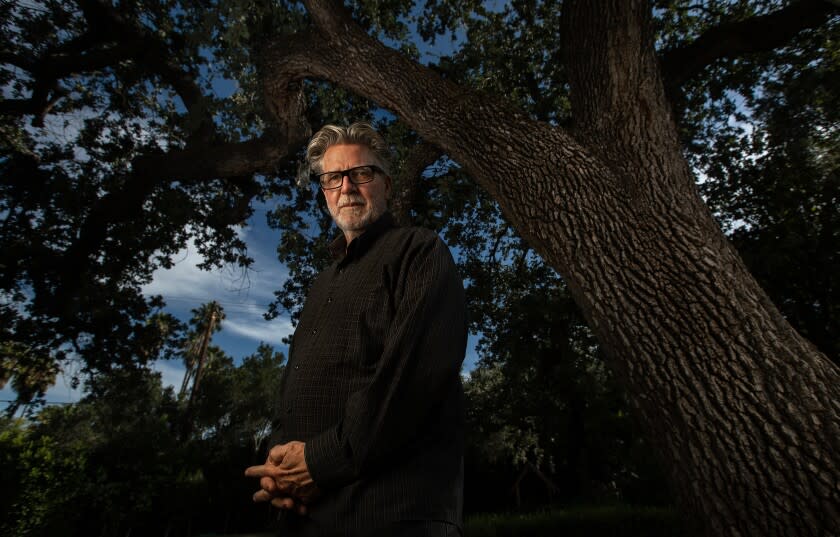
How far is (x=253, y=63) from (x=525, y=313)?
8805 mm

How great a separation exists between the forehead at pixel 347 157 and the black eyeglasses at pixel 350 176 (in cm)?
2

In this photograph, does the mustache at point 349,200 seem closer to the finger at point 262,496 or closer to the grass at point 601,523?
the finger at point 262,496

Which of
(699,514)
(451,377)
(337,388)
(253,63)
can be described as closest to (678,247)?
(699,514)

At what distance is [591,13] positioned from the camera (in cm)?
392

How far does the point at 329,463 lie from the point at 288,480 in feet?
0.75

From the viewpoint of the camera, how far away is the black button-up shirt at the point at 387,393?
3.87ft

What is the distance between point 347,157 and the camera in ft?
6.70

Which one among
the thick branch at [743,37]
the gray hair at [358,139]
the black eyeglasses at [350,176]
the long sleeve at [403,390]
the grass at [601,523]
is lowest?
the grass at [601,523]

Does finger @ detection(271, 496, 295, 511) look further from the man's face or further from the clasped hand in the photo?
the man's face

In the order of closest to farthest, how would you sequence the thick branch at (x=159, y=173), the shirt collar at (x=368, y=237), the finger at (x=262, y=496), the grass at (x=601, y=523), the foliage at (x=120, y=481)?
the finger at (x=262, y=496), the shirt collar at (x=368, y=237), the thick branch at (x=159, y=173), the foliage at (x=120, y=481), the grass at (x=601, y=523)

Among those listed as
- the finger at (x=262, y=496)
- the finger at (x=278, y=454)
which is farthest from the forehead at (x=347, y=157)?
the finger at (x=262, y=496)

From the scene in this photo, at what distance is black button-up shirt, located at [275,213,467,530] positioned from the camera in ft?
3.87

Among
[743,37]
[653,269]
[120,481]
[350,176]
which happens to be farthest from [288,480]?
[120,481]

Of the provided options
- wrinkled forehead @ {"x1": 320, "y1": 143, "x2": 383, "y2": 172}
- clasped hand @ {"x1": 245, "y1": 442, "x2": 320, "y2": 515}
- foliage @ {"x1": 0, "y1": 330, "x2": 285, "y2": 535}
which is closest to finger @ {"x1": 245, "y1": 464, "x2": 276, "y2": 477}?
clasped hand @ {"x1": 245, "y1": 442, "x2": 320, "y2": 515}
